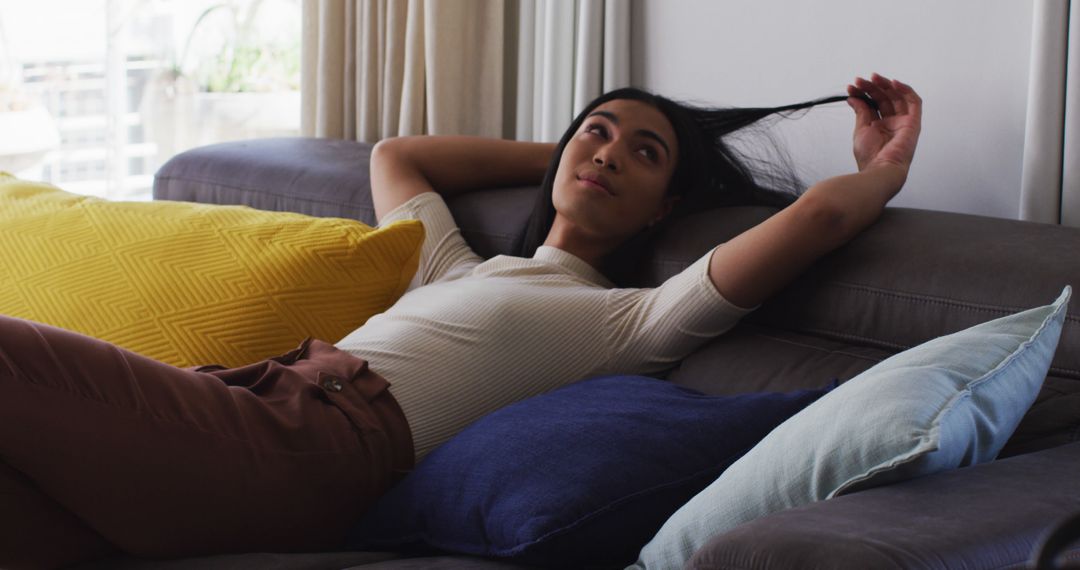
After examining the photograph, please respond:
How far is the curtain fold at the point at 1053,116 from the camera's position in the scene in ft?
5.27

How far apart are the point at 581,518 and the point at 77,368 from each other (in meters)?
0.58

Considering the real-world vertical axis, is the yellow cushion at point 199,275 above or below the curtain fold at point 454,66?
below

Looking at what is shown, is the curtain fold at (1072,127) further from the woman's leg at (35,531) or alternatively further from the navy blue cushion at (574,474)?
the woman's leg at (35,531)

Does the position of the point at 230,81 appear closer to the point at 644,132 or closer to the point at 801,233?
the point at 644,132

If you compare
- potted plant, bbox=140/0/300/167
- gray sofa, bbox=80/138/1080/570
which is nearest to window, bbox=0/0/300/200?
potted plant, bbox=140/0/300/167

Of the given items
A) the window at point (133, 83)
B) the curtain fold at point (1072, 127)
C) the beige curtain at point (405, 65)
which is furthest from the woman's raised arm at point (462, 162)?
the window at point (133, 83)

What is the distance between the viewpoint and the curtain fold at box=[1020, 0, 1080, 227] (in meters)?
1.61

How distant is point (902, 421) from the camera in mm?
947

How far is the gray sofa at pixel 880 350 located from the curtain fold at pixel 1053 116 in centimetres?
15

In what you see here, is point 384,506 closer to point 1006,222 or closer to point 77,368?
point 77,368

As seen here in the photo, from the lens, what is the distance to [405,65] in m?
2.69

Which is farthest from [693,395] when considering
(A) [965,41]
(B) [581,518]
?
(A) [965,41]

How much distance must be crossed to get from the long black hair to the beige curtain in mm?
712

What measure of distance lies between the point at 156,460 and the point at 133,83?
2.28 metres
